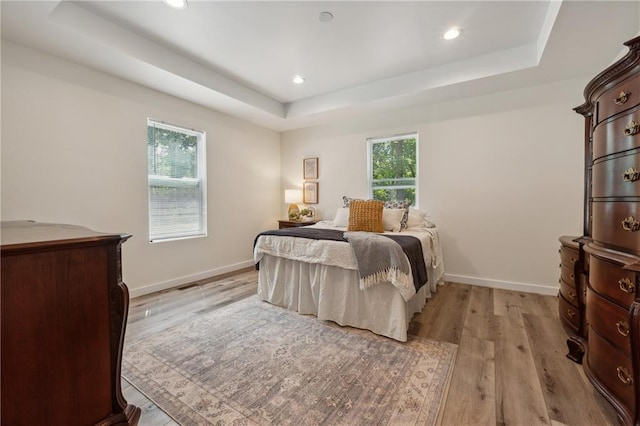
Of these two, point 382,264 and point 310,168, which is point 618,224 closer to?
point 382,264

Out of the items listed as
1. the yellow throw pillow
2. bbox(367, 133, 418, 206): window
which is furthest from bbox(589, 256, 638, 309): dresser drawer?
bbox(367, 133, 418, 206): window

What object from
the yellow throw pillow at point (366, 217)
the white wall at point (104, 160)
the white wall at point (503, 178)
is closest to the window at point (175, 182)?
the white wall at point (104, 160)

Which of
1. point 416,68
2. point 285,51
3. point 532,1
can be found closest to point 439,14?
point 532,1

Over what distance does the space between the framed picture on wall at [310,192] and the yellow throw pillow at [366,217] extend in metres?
1.62

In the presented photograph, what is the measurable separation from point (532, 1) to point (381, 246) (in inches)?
88.1

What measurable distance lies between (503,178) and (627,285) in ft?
7.94

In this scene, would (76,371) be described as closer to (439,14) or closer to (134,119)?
(134,119)

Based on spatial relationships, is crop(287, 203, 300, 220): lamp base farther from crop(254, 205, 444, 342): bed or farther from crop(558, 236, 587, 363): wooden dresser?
crop(558, 236, 587, 363): wooden dresser

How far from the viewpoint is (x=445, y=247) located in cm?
364

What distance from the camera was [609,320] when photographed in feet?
4.19

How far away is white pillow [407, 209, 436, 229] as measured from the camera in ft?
11.3

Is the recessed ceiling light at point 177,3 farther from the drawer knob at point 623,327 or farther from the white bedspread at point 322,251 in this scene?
the drawer knob at point 623,327

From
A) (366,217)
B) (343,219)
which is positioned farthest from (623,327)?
(343,219)

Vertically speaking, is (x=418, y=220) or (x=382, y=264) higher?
(x=418, y=220)
